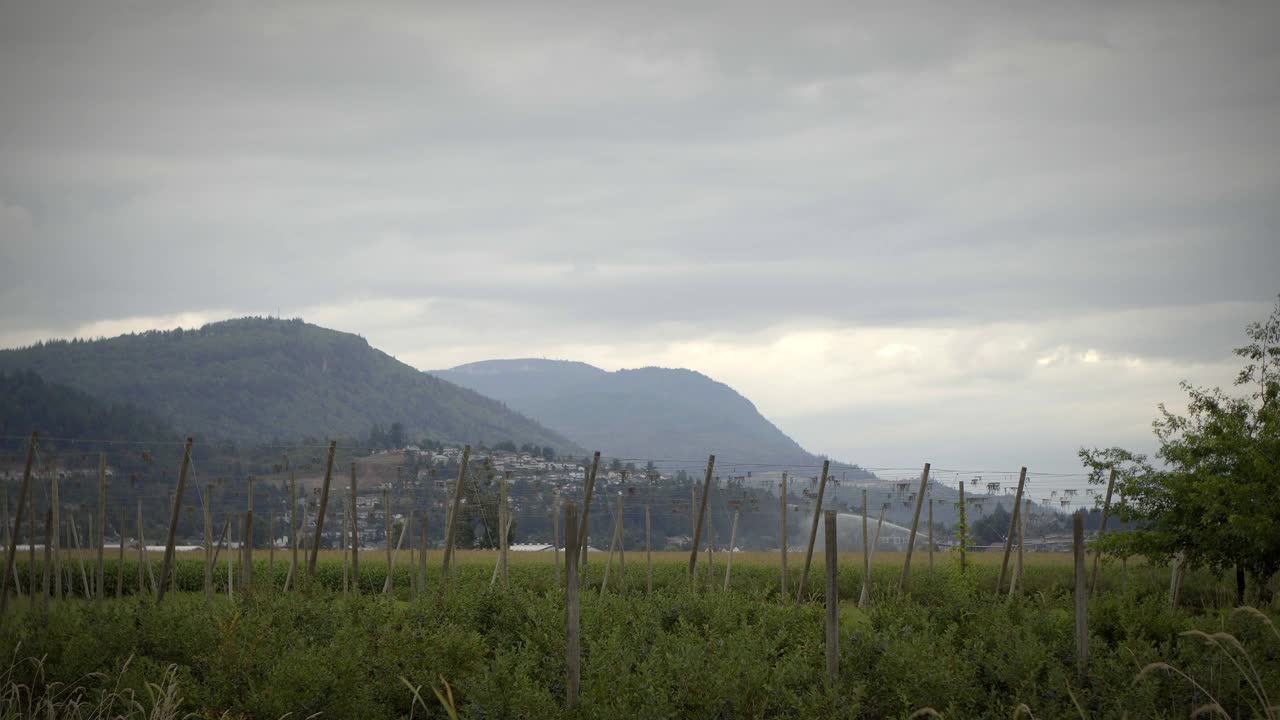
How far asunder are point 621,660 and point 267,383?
119420 millimetres

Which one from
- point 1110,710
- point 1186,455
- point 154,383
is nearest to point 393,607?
point 1110,710

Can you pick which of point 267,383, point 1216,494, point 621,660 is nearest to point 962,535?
point 1216,494

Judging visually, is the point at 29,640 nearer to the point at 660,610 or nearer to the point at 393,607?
the point at 393,607

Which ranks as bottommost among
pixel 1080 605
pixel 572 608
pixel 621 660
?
pixel 621 660

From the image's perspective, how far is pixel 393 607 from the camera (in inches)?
458

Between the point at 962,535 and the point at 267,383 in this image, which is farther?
the point at 267,383

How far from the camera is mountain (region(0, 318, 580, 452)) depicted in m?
113

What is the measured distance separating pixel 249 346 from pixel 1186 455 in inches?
4945

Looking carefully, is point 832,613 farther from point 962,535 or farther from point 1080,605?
point 962,535

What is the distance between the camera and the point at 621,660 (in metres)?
8.47

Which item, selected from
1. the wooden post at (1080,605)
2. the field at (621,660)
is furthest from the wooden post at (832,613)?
the wooden post at (1080,605)

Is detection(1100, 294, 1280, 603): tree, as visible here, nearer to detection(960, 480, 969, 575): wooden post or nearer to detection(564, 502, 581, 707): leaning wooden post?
detection(960, 480, 969, 575): wooden post

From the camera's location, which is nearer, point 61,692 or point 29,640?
point 61,692

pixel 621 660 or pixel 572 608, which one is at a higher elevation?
pixel 572 608
